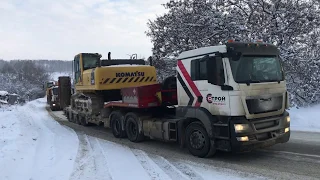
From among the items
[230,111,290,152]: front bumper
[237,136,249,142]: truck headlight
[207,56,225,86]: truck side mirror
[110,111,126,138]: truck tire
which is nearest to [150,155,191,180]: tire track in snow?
[230,111,290,152]: front bumper

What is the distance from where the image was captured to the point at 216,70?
6.74 m

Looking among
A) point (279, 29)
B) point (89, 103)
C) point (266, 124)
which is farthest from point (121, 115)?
point (279, 29)

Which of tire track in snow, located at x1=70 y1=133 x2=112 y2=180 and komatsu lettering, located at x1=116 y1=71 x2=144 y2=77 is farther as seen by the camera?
komatsu lettering, located at x1=116 y1=71 x2=144 y2=77

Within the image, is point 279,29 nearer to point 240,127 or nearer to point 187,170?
point 240,127

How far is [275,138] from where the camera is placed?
7016 mm

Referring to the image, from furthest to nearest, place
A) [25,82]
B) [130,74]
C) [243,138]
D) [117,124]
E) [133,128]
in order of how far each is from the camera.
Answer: [25,82] → [130,74] → [117,124] → [133,128] → [243,138]

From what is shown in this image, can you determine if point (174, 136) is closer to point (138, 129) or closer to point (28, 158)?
point (138, 129)

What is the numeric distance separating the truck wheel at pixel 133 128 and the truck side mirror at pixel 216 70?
3.73m

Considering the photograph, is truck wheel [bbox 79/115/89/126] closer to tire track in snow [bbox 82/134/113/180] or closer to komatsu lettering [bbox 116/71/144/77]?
komatsu lettering [bbox 116/71/144/77]

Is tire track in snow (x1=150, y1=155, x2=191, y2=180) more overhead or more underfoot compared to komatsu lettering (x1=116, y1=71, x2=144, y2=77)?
more underfoot

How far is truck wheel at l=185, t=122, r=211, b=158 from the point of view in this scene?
717cm

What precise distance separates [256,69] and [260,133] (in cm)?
140

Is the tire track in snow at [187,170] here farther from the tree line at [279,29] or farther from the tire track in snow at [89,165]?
the tree line at [279,29]

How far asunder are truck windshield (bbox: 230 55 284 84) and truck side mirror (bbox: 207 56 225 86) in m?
0.25
